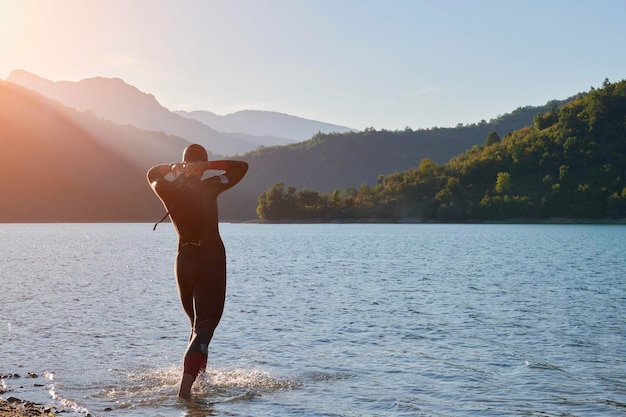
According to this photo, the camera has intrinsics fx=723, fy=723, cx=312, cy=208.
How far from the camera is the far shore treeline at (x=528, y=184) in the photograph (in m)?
166

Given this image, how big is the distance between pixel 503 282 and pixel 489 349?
1936cm

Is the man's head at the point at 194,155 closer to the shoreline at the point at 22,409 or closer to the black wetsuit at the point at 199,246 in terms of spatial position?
the black wetsuit at the point at 199,246

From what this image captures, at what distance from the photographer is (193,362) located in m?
10.4

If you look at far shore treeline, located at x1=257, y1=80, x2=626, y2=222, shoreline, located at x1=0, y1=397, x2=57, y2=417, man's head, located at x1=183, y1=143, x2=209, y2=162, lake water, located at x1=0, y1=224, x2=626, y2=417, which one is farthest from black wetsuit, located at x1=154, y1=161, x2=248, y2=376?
far shore treeline, located at x1=257, y1=80, x2=626, y2=222

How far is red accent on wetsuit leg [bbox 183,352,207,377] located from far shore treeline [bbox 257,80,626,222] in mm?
162634

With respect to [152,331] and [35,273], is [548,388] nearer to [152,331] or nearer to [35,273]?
[152,331]

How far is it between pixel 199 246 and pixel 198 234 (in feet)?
0.58

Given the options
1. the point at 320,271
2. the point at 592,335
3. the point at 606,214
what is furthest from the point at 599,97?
the point at 592,335

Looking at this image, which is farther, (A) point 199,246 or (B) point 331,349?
(B) point 331,349

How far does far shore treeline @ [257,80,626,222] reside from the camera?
166500 millimetres

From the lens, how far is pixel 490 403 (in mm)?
10992

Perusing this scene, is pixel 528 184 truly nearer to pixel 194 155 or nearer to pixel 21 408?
pixel 194 155

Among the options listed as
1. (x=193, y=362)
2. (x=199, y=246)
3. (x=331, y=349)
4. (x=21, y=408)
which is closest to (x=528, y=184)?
(x=331, y=349)

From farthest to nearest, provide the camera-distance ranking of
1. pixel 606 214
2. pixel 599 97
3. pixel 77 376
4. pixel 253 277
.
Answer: pixel 599 97, pixel 606 214, pixel 253 277, pixel 77 376
